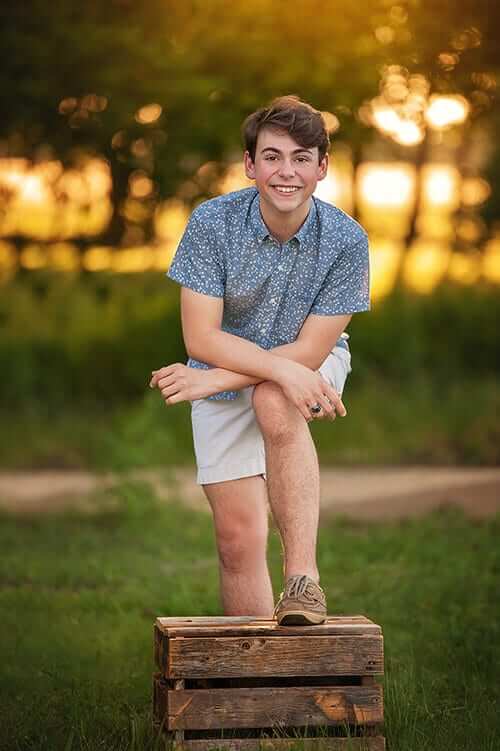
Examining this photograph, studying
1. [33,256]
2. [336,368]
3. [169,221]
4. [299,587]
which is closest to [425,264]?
[169,221]

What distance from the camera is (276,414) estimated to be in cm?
382

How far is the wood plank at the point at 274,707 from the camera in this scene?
3.65 metres

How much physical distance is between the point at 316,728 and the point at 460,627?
181cm

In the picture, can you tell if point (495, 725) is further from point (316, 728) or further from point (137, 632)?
point (137, 632)

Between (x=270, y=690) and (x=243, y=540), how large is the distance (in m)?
0.57

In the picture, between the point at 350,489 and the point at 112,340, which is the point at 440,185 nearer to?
the point at 112,340

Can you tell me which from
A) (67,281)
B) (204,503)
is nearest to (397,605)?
(204,503)

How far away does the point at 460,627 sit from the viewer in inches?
212

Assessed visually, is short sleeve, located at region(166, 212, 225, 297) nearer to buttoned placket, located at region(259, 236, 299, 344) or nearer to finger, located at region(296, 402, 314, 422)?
buttoned placket, located at region(259, 236, 299, 344)

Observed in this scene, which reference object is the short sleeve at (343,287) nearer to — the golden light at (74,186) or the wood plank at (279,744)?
the wood plank at (279,744)

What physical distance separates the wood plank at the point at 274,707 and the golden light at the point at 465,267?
9709 mm

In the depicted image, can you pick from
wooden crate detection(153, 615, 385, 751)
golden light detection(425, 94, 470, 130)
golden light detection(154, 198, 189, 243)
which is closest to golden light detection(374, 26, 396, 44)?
Answer: golden light detection(425, 94, 470, 130)

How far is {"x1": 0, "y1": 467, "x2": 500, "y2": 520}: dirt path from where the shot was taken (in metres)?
8.23

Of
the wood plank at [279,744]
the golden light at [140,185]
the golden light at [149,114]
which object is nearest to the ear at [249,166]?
the wood plank at [279,744]
